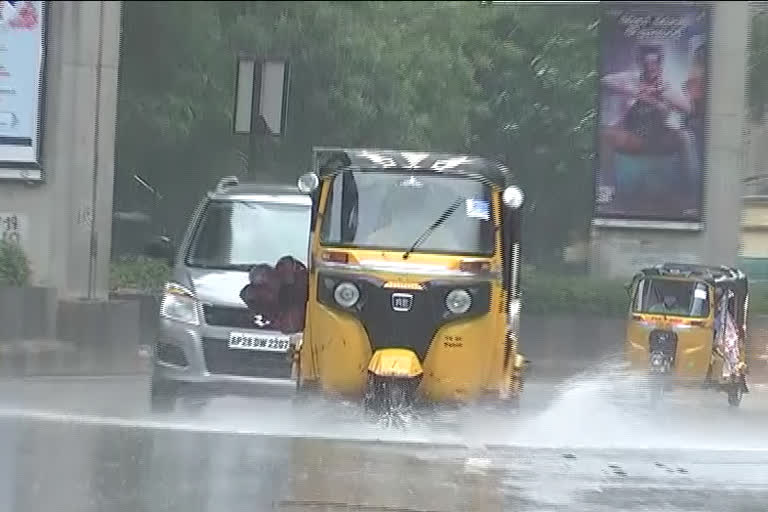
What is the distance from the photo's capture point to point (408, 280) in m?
8.30

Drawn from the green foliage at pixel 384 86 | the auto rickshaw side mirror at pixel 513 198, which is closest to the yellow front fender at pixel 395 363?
the auto rickshaw side mirror at pixel 513 198

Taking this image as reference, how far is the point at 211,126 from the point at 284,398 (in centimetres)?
610

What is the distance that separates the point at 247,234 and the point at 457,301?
2776 millimetres

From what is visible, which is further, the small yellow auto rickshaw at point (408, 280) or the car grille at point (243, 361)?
the car grille at point (243, 361)

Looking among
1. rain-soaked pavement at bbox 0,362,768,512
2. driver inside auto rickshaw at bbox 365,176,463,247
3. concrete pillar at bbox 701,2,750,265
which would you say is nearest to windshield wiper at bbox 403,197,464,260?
driver inside auto rickshaw at bbox 365,176,463,247

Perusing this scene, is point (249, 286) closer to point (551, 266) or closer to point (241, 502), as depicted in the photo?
point (241, 502)

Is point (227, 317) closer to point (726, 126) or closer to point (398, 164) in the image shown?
point (398, 164)

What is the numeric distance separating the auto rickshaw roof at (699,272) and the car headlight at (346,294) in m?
6.26

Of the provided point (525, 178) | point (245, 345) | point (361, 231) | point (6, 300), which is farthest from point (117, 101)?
Answer: point (361, 231)

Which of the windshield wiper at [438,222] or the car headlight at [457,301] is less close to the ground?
the windshield wiper at [438,222]

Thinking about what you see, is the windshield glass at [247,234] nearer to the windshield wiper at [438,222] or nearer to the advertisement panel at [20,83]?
the windshield wiper at [438,222]

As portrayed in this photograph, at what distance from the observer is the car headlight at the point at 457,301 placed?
27.3ft

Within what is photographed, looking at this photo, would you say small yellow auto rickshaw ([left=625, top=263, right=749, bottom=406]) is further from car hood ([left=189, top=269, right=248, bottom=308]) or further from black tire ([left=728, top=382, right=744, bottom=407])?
car hood ([left=189, top=269, right=248, bottom=308])

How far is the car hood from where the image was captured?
985 cm
